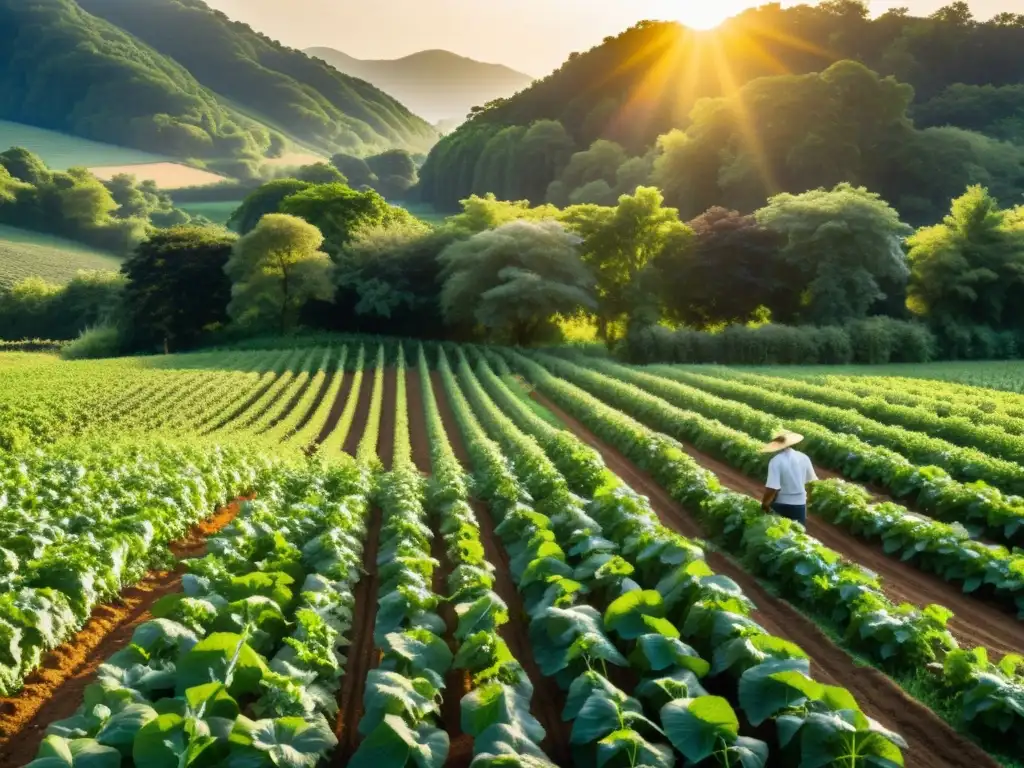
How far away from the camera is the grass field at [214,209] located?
126 meters

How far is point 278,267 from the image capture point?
50344 millimetres

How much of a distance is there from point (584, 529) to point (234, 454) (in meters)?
10.0

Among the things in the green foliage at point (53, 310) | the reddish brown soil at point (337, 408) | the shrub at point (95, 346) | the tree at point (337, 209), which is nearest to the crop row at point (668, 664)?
the reddish brown soil at point (337, 408)

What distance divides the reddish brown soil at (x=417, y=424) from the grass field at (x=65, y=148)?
12157 centimetres

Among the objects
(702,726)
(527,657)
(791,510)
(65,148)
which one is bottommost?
(527,657)

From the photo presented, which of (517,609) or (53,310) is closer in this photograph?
(517,609)

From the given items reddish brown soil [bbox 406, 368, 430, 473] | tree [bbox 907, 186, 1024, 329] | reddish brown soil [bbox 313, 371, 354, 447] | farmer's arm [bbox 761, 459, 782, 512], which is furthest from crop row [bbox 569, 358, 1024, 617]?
tree [bbox 907, 186, 1024, 329]

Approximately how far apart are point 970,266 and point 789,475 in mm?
38826

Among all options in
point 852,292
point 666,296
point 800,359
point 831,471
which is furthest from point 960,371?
point 831,471

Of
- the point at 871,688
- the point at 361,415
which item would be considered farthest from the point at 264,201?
the point at 871,688

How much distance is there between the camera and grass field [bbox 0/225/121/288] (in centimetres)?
7829

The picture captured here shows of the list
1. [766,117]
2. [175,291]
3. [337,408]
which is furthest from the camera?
[766,117]

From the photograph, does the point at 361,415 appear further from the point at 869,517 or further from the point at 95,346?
the point at 95,346

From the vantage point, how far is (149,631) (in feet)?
19.8
